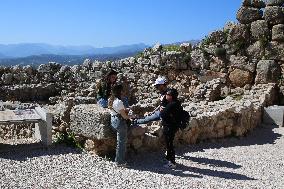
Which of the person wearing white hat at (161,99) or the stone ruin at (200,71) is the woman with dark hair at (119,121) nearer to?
the person wearing white hat at (161,99)

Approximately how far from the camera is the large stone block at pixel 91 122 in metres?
9.47

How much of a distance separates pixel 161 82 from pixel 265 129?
553 centimetres

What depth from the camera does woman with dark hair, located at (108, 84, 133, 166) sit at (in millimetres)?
9117

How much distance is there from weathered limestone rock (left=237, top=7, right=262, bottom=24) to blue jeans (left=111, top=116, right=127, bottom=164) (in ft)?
Result: 36.2

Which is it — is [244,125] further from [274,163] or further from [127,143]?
[127,143]

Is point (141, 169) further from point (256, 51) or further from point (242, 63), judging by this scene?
point (256, 51)

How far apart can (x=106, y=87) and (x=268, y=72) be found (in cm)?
857

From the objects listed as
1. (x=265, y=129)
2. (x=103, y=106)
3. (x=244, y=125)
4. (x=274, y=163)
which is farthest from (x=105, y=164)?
(x=265, y=129)

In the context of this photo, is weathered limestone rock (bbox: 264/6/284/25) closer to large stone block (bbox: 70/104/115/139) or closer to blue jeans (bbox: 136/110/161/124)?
blue jeans (bbox: 136/110/161/124)

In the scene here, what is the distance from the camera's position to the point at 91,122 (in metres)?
9.66

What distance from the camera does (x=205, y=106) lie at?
46.8ft

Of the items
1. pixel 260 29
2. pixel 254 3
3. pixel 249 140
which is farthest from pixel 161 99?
pixel 254 3

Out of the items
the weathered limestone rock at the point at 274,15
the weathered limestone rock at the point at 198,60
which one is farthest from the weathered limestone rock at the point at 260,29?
the weathered limestone rock at the point at 198,60

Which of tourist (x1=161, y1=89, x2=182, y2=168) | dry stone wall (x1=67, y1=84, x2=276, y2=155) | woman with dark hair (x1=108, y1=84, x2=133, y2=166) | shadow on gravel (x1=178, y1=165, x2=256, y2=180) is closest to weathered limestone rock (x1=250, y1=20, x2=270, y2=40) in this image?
dry stone wall (x1=67, y1=84, x2=276, y2=155)
